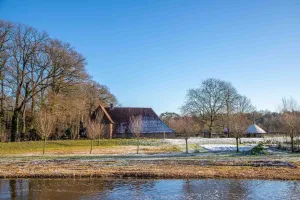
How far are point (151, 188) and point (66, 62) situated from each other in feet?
A: 101

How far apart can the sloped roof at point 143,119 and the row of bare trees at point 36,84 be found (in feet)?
28.7

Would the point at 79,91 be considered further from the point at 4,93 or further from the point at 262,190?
the point at 262,190

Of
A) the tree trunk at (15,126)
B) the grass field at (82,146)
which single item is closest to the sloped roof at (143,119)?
the grass field at (82,146)

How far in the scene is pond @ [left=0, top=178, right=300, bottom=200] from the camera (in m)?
11.8

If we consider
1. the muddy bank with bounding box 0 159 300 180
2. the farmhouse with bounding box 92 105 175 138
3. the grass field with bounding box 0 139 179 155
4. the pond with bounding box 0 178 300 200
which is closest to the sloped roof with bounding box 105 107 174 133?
the farmhouse with bounding box 92 105 175 138

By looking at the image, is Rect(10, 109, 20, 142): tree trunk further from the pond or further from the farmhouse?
the pond

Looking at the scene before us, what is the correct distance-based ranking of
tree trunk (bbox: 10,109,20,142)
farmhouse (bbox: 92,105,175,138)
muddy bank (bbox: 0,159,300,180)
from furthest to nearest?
1. farmhouse (bbox: 92,105,175,138)
2. tree trunk (bbox: 10,109,20,142)
3. muddy bank (bbox: 0,159,300,180)

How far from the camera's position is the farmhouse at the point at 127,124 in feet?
159

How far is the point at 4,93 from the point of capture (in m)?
39.4

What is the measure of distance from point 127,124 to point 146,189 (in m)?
37.0

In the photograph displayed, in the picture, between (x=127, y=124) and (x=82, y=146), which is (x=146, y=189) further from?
(x=127, y=124)

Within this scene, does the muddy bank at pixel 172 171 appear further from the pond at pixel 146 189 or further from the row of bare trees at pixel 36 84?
the row of bare trees at pixel 36 84

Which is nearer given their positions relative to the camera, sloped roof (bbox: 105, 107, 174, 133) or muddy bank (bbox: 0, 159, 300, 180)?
muddy bank (bbox: 0, 159, 300, 180)

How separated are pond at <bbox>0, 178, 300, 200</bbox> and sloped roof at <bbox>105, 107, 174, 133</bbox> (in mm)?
33051
